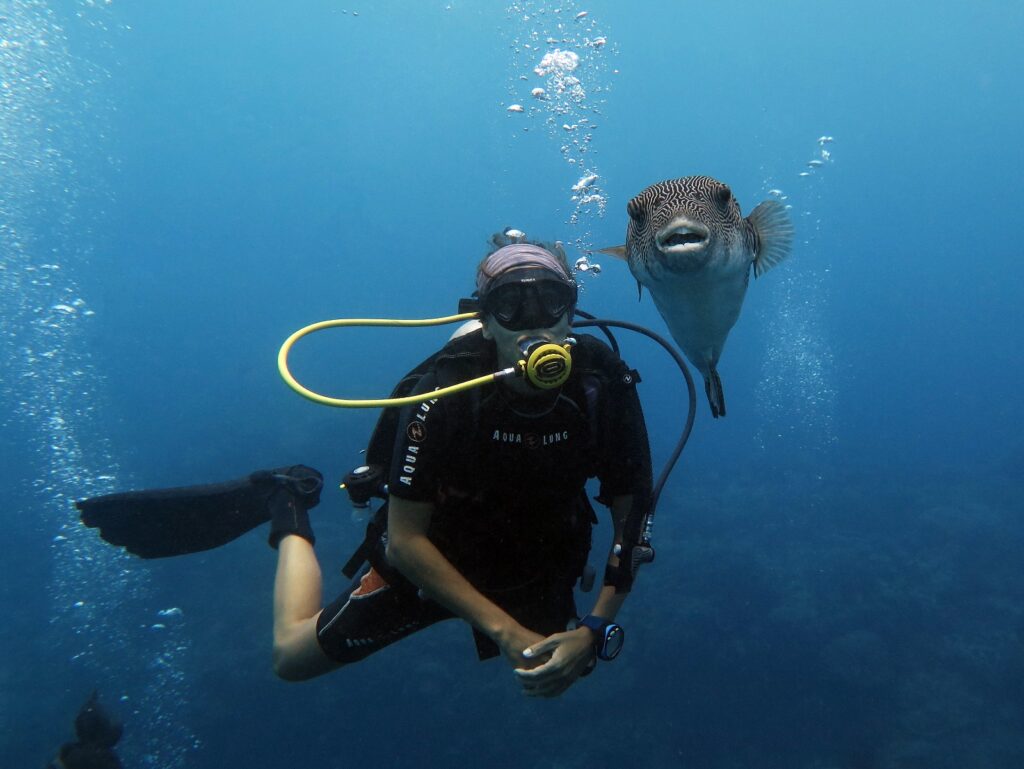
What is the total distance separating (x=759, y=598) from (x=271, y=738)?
884 centimetres

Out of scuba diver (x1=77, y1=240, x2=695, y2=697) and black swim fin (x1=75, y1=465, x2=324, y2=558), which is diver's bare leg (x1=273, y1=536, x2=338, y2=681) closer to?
scuba diver (x1=77, y1=240, x2=695, y2=697)

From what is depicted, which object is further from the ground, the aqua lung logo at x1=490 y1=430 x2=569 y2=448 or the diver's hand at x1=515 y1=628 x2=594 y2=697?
the aqua lung logo at x1=490 y1=430 x2=569 y2=448

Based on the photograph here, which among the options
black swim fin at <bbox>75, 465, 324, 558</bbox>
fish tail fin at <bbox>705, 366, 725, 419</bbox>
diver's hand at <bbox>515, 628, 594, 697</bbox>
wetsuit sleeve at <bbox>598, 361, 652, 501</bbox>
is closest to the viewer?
diver's hand at <bbox>515, 628, 594, 697</bbox>

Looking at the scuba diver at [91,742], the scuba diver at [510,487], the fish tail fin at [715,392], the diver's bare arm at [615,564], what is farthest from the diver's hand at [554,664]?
the scuba diver at [91,742]

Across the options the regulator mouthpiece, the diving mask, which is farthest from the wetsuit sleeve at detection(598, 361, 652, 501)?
the regulator mouthpiece

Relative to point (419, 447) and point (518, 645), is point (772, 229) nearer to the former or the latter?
point (419, 447)

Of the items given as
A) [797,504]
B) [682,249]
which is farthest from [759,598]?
[682,249]

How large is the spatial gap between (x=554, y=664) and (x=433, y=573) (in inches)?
26.2

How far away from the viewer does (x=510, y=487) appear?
3119 mm

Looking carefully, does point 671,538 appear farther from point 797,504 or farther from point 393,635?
point 393,635

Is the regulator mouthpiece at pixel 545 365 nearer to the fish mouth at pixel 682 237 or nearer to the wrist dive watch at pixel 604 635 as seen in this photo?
the fish mouth at pixel 682 237

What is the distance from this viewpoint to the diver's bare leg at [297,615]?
155 inches

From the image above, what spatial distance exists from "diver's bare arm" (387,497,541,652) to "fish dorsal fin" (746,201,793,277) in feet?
6.78

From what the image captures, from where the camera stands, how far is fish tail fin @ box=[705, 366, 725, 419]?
3701mm
